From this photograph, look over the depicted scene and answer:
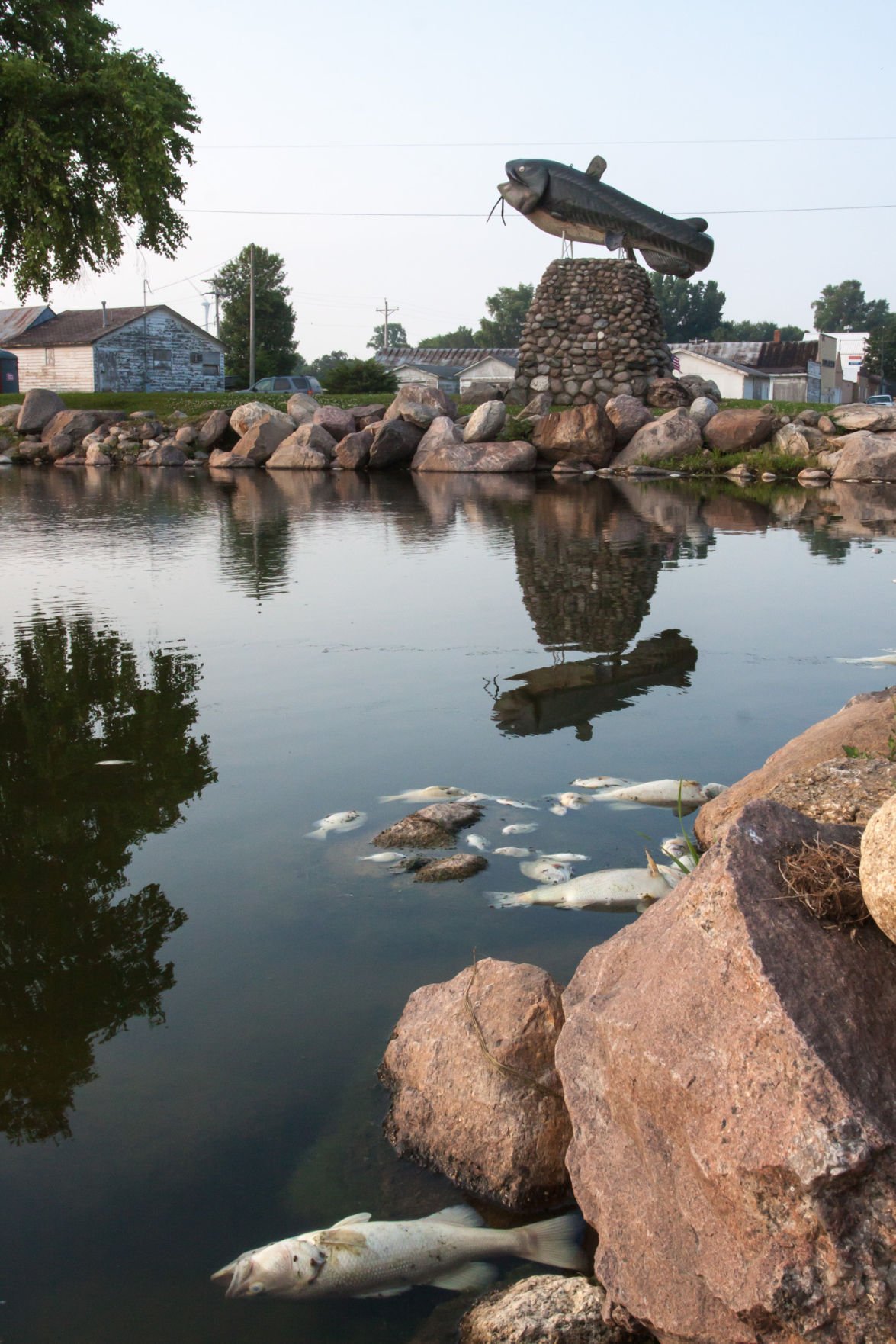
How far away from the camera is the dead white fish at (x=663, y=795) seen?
5590mm

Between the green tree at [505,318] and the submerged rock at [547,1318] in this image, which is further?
the green tree at [505,318]

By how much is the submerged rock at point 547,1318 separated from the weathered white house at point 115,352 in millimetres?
53079

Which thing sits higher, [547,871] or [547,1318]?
[547,871]

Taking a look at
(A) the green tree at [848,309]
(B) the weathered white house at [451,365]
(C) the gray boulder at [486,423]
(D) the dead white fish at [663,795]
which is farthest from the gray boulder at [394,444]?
(A) the green tree at [848,309]

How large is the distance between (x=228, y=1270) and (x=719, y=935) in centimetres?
145

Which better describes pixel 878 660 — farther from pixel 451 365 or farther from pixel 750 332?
pixel 750 332

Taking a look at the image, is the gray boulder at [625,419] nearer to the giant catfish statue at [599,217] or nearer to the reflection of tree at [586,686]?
the giant catfish statue at [599,217]

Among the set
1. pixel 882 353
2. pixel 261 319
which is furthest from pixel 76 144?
pixel 882 353

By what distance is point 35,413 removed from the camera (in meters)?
36.2

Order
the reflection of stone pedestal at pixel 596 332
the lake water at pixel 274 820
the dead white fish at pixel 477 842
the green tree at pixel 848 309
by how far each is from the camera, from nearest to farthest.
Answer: the lake water at pixel 274 820, the dead white fish at pixel 477 842, the reflection of stone pedestal at pixel 596 332, the green tree at pixel 848 309

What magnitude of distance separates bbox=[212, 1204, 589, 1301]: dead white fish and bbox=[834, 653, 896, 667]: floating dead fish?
6.39m

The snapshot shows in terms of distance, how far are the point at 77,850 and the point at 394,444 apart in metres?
24.2

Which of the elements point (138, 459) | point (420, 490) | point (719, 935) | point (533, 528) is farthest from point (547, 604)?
point (138, 459)

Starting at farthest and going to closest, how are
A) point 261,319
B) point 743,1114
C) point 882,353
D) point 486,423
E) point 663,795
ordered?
point 882,353 < point 261,319 < point 486,423 < point 663,795 < point 743,1114
